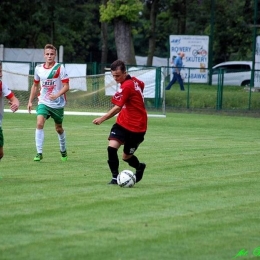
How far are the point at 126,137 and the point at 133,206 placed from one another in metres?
2.00

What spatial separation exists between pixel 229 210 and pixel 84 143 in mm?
9787

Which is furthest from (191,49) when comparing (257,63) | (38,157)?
(38,157)

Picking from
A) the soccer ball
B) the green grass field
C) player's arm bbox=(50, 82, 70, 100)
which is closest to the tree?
the green grass field

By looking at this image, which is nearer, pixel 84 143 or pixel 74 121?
pixel 84 143

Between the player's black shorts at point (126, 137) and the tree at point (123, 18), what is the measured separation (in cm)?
2822

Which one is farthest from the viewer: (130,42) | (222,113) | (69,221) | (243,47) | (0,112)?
(243,47)

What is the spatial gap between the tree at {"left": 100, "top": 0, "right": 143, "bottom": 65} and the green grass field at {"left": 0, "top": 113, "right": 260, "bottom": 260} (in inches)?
855

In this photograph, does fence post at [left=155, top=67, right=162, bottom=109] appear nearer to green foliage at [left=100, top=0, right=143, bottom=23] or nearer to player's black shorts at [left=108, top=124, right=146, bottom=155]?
green foliage at [left=100, top=0, right=143, bottom=23]

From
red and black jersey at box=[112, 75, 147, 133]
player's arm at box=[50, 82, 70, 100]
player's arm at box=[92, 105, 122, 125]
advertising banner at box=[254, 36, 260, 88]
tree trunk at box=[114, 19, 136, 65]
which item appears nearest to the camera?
player's arm at box=[92, 105, 122, 125]

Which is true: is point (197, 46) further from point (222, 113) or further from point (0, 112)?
point (0, 112)

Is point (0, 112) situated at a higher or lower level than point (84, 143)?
higher

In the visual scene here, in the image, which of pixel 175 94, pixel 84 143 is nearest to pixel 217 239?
pixel 84 143

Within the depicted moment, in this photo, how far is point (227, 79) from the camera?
46156mm

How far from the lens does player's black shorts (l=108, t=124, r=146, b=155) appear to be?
12062mm
